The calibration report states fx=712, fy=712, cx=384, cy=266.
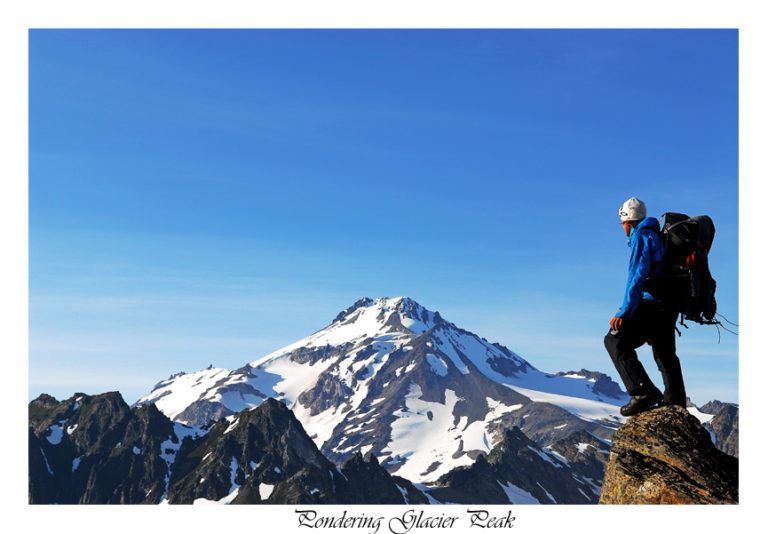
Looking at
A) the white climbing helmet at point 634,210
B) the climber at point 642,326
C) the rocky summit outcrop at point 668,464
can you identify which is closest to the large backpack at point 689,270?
the climber at point 642,326

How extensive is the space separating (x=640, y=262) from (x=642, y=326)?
4.69ft

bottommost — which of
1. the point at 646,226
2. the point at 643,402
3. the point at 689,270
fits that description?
the point at 643,402

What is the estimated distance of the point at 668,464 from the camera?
15.3 metres

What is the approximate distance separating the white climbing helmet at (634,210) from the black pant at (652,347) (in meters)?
1.76

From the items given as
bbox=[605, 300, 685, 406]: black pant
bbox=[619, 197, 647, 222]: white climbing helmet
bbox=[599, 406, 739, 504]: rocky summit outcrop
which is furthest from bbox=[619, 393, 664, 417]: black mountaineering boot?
bbox=[619, 197, 647, 222]: white climbing helmet

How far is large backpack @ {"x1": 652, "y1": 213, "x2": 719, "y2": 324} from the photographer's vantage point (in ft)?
46.3

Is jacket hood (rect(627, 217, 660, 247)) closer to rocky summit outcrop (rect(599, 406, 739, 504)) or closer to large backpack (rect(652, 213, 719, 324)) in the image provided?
large backpack (rect(652, 213, 719, 324))

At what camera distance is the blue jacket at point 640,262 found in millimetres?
14008

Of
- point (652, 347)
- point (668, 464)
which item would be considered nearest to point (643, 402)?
point (652, 347)

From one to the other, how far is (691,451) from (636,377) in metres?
2.14

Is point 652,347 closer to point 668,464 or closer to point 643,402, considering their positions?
point 643,402
